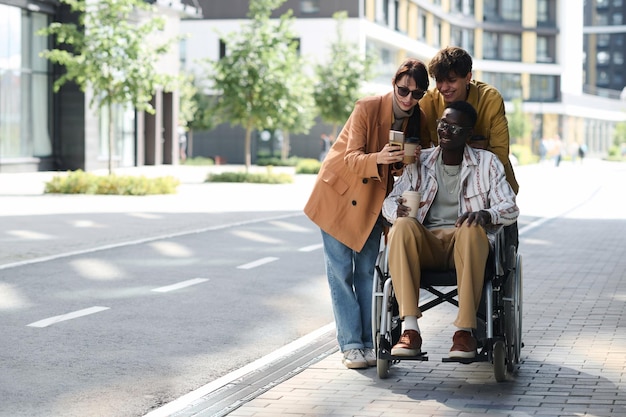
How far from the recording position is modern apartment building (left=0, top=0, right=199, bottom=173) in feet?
120

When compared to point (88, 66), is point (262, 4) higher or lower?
higher

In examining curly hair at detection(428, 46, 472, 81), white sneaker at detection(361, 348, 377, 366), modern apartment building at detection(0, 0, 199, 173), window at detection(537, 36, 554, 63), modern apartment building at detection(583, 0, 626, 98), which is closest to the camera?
curly hair at detection(428, 46, 472, 81)

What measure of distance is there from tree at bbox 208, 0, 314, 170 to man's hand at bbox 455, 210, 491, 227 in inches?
1142

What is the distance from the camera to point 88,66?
27125mm

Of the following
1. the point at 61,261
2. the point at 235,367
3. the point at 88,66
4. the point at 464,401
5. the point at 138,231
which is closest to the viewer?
the point at 464,401

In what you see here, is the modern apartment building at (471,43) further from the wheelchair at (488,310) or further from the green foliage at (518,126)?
the wheelchair at (488,310)

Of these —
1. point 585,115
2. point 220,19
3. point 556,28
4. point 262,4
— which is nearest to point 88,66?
point 262,4

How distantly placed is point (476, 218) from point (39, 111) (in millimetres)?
33973

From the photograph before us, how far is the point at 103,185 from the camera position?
25.7m

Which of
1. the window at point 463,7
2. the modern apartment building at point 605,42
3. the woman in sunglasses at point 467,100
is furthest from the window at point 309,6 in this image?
the modern apartment building at point 605,42

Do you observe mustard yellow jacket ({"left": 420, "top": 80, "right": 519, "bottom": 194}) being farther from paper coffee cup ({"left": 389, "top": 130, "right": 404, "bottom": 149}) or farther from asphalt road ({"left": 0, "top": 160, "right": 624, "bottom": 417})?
asphalt road ({"left": 0, "top": 160, "right": 624, "bottom": 417})

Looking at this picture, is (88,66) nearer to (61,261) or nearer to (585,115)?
(61,261)

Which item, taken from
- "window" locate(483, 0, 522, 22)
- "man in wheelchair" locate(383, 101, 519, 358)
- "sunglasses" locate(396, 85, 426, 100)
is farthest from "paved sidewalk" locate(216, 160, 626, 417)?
"window" locate(483, 0, 522, 22)

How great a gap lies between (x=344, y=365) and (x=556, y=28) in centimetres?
9961
